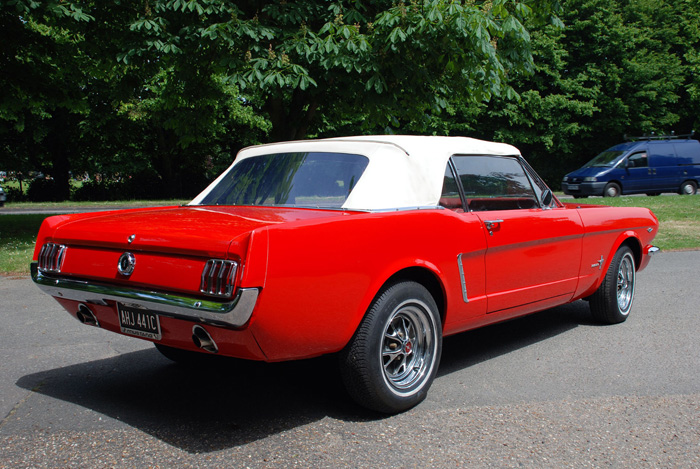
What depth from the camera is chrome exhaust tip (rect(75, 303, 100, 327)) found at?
375cm

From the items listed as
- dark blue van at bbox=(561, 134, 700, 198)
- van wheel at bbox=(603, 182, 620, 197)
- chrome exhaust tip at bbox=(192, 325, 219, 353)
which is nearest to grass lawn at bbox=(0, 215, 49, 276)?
Answer: chrome exhaust tip at bbox=(192, 325, 219, 353)

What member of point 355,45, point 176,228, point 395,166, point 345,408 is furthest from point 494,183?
point 355,45

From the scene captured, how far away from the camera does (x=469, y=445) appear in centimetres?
326

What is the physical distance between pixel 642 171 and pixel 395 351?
2252 cm

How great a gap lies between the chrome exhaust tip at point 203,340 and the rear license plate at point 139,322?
0.82ft

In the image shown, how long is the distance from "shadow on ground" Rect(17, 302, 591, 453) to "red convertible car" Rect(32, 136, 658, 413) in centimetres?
29

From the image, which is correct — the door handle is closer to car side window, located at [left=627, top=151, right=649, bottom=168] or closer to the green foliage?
the green foliage

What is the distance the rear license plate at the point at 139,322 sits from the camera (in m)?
3.38

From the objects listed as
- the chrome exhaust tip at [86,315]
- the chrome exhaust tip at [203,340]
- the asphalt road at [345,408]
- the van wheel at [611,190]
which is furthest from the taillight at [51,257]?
the van wheel at [611,190]

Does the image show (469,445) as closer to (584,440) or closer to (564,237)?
(584,440)

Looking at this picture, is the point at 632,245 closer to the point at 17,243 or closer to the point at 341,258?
the point at 341,258

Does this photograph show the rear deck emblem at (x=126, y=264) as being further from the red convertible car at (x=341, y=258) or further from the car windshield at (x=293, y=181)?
the car windshield at (x=293, y=181)

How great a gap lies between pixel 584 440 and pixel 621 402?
698 millimetres

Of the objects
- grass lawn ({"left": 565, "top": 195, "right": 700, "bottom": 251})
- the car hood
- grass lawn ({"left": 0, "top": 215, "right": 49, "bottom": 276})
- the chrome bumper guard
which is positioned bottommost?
grass lawn ({"left": 565, "top": 195, "right": 700, "bottom": 251})
